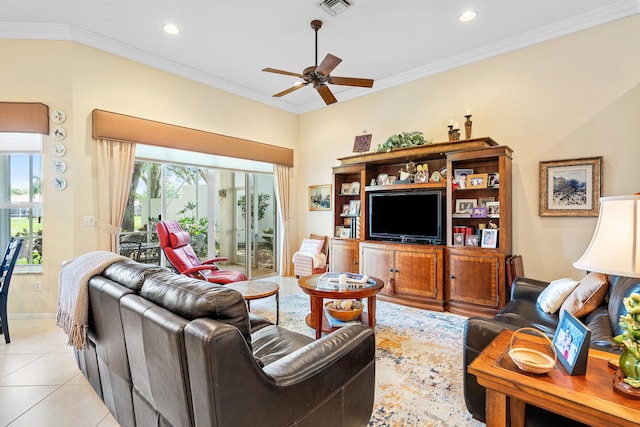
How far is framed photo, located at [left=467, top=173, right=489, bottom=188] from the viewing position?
3.72 meters

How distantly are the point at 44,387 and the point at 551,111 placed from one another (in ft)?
17.9

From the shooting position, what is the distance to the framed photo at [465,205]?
154 inches

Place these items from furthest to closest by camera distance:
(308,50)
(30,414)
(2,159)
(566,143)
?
1. (308,50)
2. (2,159)
3. (566,143)
4. (30,414)

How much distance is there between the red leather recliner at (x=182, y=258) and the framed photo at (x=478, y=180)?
10.2 ft

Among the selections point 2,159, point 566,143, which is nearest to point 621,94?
point 566,143

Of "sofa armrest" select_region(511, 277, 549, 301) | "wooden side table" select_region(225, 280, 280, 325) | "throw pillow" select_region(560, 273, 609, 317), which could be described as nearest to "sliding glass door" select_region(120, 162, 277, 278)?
"wooden side table" select_region(225, 280, 280, 325)

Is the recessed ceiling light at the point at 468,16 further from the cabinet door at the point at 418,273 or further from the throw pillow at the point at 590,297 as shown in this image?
the throw pillow at the point at 590,297

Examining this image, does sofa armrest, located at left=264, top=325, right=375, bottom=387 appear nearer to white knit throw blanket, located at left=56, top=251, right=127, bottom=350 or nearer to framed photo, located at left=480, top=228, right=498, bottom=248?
white knit throw blanket, located at left=56, top=251, right=127, bottom=350

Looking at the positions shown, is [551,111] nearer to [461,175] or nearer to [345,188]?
[461,175]

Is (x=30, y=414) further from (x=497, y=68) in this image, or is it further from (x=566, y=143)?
(x=497, y=68)

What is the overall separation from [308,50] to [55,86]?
3044 mm

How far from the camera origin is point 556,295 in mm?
2438

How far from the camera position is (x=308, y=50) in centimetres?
407

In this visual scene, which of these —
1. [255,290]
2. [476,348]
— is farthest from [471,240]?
[255,290]
